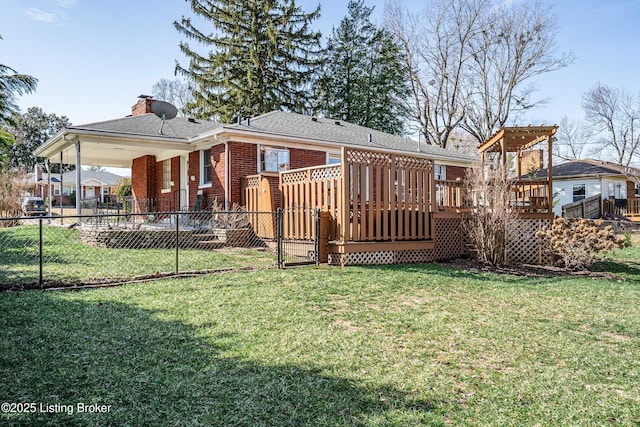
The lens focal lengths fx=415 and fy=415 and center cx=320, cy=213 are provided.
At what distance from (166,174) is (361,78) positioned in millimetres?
20359

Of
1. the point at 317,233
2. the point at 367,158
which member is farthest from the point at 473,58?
the point at 317,233

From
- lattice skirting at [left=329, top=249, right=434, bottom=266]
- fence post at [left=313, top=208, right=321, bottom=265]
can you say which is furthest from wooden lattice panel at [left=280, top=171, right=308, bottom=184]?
lattice skirting at [left=329, top=249, right=434, bottom=266]

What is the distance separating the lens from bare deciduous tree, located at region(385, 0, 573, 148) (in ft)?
82.9

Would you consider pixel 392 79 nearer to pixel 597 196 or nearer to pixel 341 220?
pixel 597 196

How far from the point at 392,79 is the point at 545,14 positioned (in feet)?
35.0

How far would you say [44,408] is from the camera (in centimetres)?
278

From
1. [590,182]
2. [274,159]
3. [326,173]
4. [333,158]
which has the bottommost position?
[326,173]

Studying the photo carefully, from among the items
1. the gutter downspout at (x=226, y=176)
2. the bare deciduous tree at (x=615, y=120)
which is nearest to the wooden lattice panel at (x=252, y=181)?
the gutter downspout at (x=226, y=176)

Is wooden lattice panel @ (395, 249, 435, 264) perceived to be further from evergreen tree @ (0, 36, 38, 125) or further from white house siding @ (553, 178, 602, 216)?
white house siding @ (553, 178, 602, 216)

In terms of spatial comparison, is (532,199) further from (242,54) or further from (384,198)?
(242,54)

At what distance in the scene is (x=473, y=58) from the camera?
87.7 feet

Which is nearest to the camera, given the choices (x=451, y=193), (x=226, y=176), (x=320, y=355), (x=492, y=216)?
(x=320, y=355)

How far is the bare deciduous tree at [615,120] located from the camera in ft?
113

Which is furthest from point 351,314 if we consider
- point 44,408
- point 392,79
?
point 392,79
